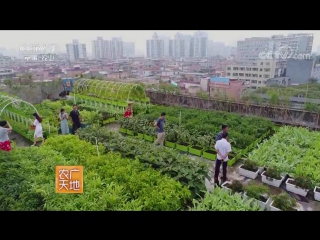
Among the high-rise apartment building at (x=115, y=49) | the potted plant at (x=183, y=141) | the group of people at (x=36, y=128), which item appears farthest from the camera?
the high-rise apartment building at (x=115, y=49)

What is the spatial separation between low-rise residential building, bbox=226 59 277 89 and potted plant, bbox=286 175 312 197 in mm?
6332

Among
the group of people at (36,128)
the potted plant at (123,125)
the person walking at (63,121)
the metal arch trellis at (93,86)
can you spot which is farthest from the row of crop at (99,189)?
the metal arch trellis at (93,86)

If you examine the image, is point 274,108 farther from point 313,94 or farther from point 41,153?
point 41,153

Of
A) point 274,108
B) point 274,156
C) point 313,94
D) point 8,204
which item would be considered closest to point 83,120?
point 8,204

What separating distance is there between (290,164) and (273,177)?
0.59 metres

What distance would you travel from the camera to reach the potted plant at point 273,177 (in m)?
4.41

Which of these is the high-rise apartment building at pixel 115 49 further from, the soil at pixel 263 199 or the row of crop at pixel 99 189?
the soil at pixel 263 199

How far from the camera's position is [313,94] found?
7656 mm

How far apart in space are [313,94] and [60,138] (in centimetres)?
780

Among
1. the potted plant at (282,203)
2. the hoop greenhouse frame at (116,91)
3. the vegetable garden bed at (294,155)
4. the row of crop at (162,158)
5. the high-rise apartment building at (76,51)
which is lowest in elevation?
the potted plant at (282,203)

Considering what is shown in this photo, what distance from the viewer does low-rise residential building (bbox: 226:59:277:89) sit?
11234mm

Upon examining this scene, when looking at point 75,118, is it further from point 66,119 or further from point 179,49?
point 179,49

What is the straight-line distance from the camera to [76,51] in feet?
37.6

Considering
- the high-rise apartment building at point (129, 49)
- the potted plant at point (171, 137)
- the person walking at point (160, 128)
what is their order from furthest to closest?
the high-rise apartment building at point (129, 49) < the potted plant at point (171, 137) < the person walking at point (160, 128)
